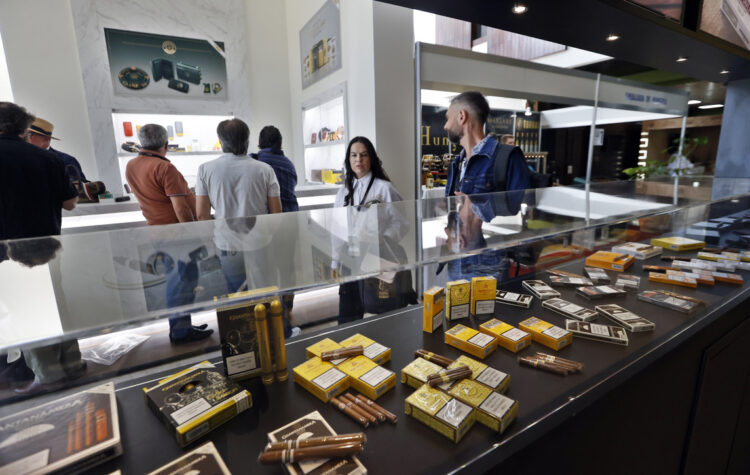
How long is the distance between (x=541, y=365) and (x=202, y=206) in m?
2.25

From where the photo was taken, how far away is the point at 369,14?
10.9 ft

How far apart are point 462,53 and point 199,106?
4.08 meters

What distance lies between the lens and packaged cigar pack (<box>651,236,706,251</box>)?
1.79 meters

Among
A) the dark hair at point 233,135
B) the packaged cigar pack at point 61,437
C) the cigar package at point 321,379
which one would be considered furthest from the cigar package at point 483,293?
the dark hair at point 233,135

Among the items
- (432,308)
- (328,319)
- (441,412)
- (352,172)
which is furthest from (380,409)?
(352,172)

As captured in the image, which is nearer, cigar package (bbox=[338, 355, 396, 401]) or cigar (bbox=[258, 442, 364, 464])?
cigar (bbox=[258, 442, 364, 464])

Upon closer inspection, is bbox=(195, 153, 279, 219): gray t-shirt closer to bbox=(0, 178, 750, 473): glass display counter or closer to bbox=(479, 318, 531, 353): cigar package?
bbox=(0, 178, 750, 473): glass display counter

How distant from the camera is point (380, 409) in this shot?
2.56 feet

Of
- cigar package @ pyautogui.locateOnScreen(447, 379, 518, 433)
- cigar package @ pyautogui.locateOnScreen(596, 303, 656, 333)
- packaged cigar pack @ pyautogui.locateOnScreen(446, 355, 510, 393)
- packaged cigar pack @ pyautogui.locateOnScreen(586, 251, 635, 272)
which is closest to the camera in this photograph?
cigar package @ pyautogui.locateOnScreen(447, 379, 518, 433)

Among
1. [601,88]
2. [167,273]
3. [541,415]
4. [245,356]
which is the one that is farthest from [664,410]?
[601,88]

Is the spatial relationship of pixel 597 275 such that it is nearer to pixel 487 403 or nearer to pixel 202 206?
pixel 487 403

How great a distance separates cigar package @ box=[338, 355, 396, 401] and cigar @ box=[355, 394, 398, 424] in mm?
22

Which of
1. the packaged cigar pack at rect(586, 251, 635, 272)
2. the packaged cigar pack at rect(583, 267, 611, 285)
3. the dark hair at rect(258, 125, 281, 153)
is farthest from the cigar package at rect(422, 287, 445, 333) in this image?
the dark hair at rect(258, 125, 281, 153)

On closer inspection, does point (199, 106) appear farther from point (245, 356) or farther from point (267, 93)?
point (245, 356)
